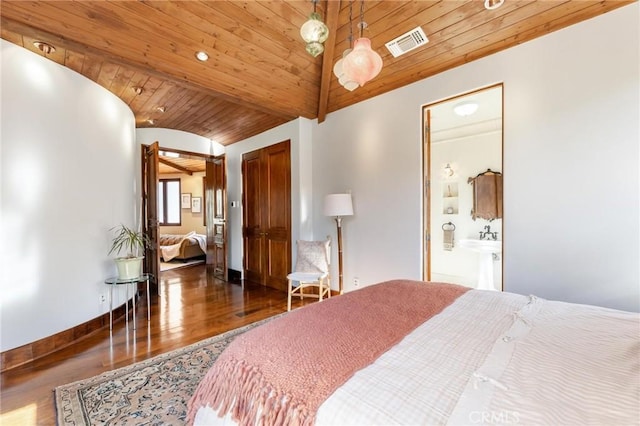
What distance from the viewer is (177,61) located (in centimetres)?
274

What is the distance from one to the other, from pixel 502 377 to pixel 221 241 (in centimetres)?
504

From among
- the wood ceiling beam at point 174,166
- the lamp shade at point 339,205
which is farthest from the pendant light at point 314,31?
the wood ceiling beam at point 174,166

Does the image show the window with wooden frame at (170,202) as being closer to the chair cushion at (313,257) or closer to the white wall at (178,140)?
the white wall at (178,140)

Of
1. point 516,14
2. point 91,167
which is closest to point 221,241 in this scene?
point 91,167

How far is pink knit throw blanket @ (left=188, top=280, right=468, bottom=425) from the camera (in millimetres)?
834

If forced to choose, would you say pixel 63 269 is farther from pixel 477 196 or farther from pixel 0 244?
pixel 477 196

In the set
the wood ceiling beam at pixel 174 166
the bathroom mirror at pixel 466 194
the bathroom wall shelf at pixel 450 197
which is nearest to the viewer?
the bathroom mirror at pixel 466 194

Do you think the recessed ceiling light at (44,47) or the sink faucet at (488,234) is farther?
the sink faucet at (488,234)

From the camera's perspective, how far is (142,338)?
8.84 feet

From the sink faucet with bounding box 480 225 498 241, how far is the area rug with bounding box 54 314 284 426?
406 cm

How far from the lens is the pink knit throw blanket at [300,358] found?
83 cm

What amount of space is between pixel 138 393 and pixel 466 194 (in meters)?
4.70

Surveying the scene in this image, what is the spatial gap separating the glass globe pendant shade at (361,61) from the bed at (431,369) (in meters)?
1.40

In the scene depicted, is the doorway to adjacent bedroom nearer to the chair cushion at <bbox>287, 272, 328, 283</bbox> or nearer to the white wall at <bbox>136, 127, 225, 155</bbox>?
the white wall at <bbox>136, 127, 225, 155</bbox>
